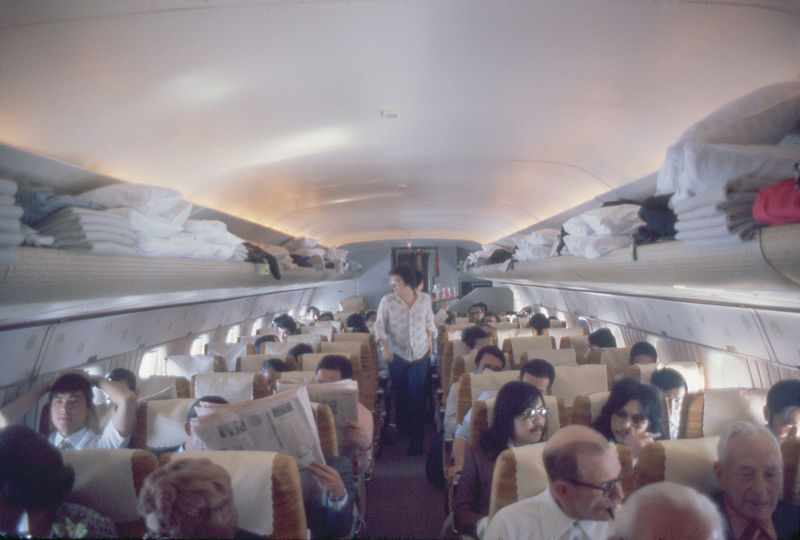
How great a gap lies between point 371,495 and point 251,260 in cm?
312

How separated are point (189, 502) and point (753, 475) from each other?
2622 mm

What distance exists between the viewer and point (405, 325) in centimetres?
683

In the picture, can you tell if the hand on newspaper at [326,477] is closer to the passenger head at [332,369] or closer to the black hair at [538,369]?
the passenger head at [332,369]

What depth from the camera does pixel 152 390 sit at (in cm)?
557

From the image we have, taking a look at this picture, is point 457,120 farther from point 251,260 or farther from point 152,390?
point 152,390

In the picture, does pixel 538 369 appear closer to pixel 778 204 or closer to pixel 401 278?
pixel 401 278

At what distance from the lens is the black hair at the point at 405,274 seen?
662 cm

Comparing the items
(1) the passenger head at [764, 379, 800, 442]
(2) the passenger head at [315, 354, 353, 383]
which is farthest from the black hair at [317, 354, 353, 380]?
(1) the passenger head at [764, 379, 800, 442]

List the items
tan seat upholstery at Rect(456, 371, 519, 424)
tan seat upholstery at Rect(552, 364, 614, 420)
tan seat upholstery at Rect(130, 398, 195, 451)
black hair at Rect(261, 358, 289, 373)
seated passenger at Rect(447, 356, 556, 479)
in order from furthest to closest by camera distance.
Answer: black hair at Rect(261, 358, 289, 373) → tan seat upholstery at Rect(552, 364, 614, 420) → tan seat upholstery at Rect(456, 371, 519, 424) → seated passenger at Rect(447, 356, 556, 479) → tan seat upholstery at Rect(130, 398, 195, 451)

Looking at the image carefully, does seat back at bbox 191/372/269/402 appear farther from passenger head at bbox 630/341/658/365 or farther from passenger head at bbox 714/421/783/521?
passenger head at bbox 630/341/658/365

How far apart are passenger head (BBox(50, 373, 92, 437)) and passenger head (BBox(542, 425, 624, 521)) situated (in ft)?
12.1

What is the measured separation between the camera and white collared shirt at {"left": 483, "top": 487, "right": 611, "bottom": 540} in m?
2.18

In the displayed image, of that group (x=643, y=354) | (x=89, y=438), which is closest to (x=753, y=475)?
(x=643, y=354)

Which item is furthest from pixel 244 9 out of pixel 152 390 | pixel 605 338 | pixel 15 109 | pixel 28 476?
pixel 605 338
